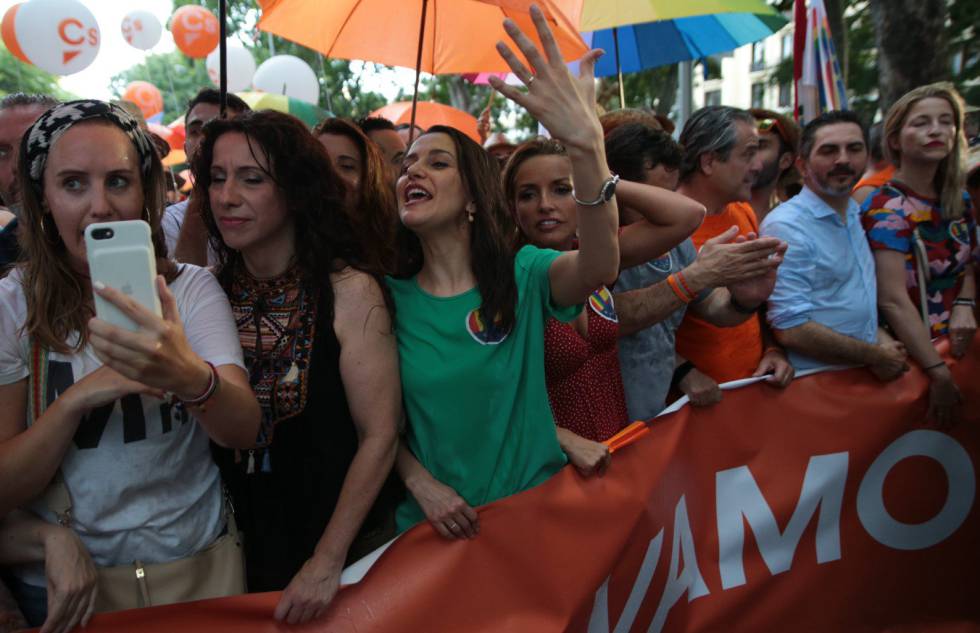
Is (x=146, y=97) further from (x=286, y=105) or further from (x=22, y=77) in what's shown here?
(x=22, y=77)

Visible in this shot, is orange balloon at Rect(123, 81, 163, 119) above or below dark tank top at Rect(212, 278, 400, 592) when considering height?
above

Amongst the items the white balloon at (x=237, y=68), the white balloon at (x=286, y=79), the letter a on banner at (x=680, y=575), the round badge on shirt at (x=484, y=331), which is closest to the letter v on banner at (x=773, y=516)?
the letter a on banner at (x=680, y=575)

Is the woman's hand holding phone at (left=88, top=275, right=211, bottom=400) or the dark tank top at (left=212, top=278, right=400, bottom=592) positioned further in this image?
the dark tank top at (left=212, top=278, right=400, bottom=592)

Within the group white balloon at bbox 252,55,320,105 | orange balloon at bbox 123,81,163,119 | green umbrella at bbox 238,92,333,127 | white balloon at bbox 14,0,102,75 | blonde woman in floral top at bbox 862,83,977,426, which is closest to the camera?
blonde woman in floral top at bbox 862,83,977,426

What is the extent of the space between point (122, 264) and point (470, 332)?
1.00 m

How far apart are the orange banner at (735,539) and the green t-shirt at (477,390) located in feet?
0.37

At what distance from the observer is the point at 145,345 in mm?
1291

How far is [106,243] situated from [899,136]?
139 inches

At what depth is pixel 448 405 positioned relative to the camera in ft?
6.81

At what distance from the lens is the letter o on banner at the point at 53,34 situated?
7.80 metres

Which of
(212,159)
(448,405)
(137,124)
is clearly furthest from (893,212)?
(137,124)

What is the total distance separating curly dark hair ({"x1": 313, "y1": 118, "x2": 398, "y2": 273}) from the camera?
2.34m

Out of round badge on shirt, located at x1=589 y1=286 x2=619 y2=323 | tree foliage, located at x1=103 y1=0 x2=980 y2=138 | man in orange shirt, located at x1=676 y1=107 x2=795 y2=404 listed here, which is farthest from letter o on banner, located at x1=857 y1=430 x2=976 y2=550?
tree foliage, located at x1=103 y1=0 x2=980 y2=138

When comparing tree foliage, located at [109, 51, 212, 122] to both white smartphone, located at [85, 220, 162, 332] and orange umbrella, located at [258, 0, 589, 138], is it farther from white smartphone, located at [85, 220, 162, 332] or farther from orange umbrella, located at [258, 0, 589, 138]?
white smartphone, located at [85, 220, 162, 332]
